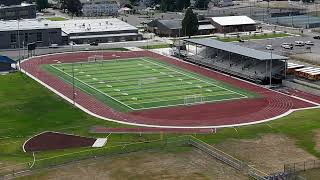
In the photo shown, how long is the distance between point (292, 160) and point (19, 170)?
18.8m

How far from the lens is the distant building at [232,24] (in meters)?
108

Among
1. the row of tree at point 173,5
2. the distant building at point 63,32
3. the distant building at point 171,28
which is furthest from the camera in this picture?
the row of tree at point 173,5

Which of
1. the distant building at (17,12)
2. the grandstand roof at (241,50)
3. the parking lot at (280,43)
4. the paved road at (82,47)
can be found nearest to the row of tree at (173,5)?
the distant building at (17,12)

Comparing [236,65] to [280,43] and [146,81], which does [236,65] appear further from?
[280,43]

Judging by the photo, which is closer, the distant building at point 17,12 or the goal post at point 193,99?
the goal post at point 193,99

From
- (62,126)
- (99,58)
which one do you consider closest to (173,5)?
(99,58)

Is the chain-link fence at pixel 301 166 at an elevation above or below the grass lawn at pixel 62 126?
below

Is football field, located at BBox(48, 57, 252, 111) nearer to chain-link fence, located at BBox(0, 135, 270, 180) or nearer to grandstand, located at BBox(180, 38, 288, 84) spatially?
grandstand, located at BBox(180, 38, 288, 84)

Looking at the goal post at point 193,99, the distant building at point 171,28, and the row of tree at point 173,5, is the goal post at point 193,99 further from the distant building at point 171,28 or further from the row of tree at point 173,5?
the row of tree at point 173,5

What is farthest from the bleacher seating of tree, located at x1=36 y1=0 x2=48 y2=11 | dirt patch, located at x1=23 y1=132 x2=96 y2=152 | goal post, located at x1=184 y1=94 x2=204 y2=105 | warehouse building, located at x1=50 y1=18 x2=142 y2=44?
tree, located at x1=36 y1=0 x2=48 y2=11

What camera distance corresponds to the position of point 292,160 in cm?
3984

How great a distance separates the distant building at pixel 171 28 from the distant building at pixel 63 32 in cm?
598

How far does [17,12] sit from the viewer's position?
11412cm

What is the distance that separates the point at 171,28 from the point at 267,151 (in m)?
64.2
